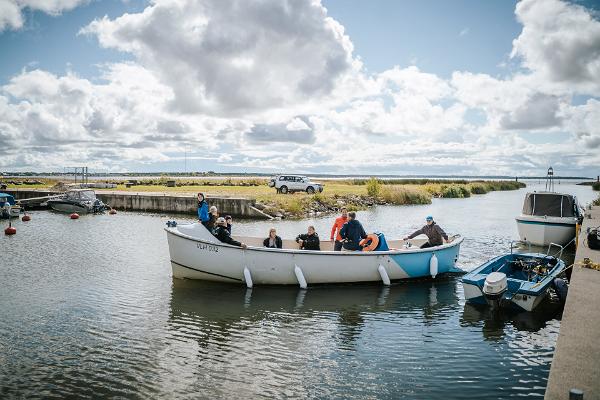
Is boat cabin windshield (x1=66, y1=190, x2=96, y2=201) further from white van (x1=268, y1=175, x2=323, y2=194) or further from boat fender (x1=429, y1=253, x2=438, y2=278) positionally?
boat fender (x1=429, y1=253, x2=438, y2=278)

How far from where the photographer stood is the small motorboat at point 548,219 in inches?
832

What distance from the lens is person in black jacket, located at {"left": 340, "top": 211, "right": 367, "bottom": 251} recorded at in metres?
13.5

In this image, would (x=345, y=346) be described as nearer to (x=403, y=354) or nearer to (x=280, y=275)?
(x=403, y=354)

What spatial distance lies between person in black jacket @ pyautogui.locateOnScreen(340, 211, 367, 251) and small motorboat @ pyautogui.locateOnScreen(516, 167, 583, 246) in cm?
1242

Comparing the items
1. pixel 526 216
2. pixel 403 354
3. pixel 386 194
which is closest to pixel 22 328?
pixel 403 354

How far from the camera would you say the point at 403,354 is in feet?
28.6

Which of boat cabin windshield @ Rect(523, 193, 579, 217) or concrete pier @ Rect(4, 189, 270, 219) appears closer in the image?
boat cabin windshield @ Rect(523, 193, 579, 217)

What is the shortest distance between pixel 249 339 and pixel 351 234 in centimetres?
533

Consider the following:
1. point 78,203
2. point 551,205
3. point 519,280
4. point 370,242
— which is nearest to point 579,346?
point 519,280

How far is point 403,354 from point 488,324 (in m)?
3.01

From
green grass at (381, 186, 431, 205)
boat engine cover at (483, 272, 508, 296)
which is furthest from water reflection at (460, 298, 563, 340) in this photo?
green grass at (381, 186, 431, 205)

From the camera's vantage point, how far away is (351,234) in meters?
13.5

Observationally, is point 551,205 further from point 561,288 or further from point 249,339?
point 249,339

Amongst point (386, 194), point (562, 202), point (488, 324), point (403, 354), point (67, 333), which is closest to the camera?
point (403, 354)
